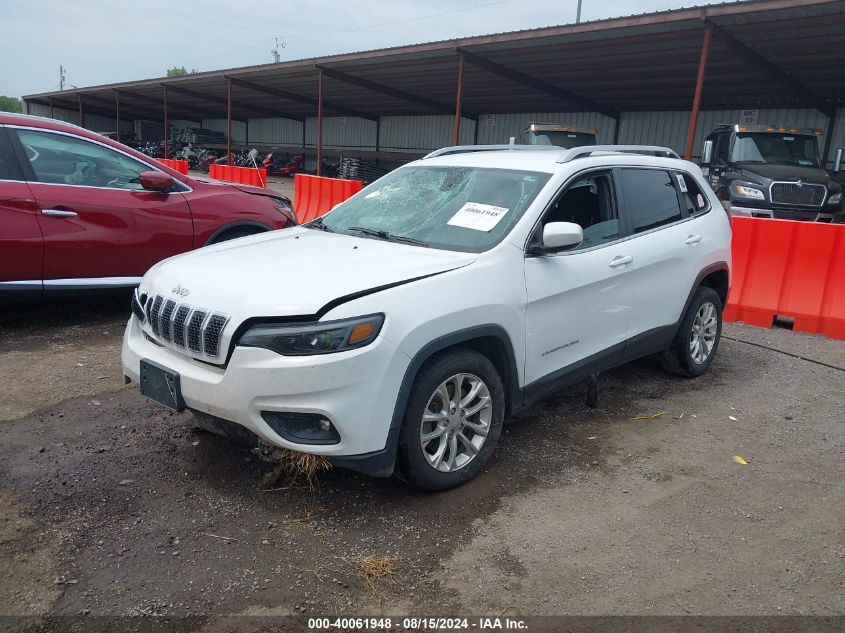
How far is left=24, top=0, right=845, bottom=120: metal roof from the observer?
37.9ft

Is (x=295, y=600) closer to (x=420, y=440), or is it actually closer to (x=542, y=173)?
(x=420, y=440)

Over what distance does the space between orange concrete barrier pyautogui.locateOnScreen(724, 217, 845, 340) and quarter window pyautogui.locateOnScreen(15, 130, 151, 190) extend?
6.04 m

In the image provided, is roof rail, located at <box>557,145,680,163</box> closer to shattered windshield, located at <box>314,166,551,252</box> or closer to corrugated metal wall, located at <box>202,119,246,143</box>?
shattered windshield, located at <box>314,166,551,252</box>

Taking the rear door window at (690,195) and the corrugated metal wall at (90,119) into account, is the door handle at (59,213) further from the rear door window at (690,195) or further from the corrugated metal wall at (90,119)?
the corrugated metal wall at (90,119)

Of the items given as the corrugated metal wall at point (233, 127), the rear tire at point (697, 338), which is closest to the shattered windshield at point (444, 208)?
the rear tire at point (697, 338)

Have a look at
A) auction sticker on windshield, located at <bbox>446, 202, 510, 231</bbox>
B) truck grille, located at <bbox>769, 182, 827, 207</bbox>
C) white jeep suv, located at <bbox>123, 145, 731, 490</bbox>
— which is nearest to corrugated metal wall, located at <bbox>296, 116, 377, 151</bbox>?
truck grille, located at <bbox>769, 182, 827, 207</bbox>

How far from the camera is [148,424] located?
13.7 feet

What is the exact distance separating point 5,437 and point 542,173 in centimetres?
348

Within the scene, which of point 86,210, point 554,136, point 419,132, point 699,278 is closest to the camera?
point 699,278

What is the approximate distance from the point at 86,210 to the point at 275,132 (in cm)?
3603

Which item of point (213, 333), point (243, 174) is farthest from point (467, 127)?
point (213, 333)

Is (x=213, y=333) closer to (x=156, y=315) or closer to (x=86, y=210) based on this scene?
(x=156, y=315)

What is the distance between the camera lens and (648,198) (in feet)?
15.6

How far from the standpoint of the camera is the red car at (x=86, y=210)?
541cm
